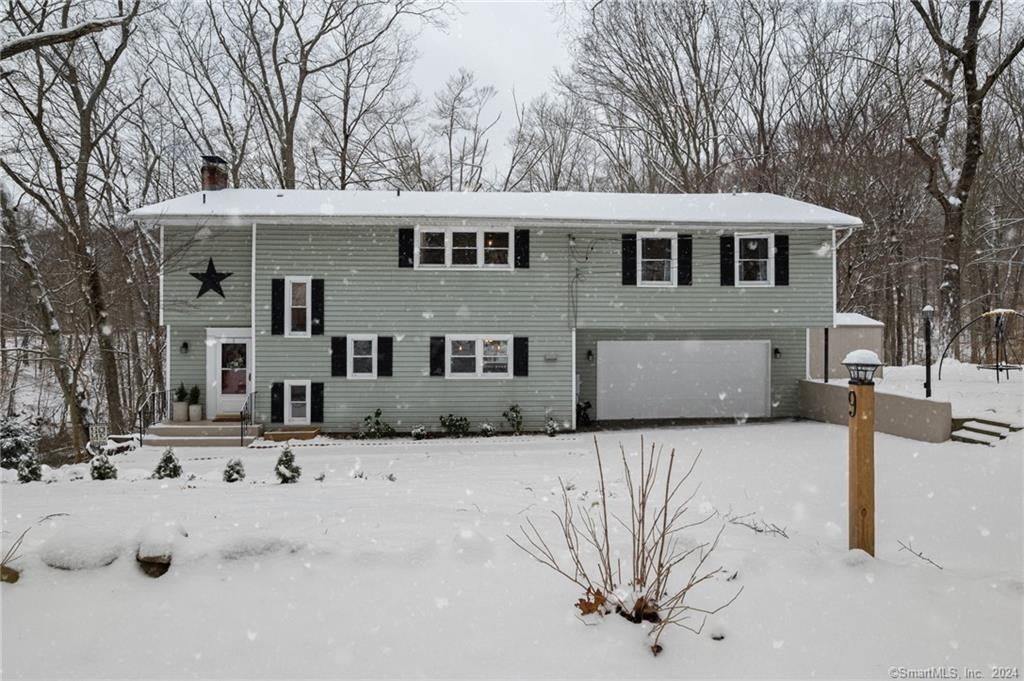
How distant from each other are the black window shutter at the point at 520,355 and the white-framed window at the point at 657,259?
3.15 meters

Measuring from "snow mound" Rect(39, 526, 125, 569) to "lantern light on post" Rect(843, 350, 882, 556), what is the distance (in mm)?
5206

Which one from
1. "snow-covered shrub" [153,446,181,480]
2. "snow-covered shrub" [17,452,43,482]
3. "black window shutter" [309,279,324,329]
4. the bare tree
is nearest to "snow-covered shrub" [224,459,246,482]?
"snow-covered shrub" [153,446,181,480]

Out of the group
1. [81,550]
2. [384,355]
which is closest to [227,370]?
[384,355]

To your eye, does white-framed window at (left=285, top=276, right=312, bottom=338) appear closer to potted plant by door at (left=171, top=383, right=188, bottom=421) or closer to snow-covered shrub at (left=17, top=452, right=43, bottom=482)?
potted plant by door at (left=171, top=383, right=188, bottom=421)

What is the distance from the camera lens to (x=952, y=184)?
76.9 feet

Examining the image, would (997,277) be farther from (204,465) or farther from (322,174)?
(204,465)

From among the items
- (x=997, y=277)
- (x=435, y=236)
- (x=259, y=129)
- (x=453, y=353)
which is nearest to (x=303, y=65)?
(x=259, y=129)

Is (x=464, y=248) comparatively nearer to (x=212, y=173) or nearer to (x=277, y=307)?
(x=277, y=307)

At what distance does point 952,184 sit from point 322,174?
2353 cm

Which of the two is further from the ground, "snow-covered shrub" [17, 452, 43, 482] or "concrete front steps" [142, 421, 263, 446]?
"snow-covered shrub" [17, 452, 43, 482]

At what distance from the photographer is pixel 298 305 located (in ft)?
49.2

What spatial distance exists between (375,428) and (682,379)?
814 cm

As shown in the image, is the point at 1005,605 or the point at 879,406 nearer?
the point at 1005,605

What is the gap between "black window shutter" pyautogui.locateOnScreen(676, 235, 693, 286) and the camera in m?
15.6
